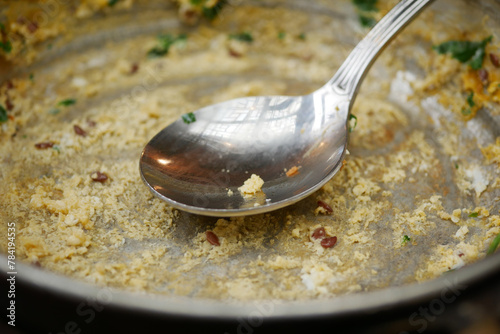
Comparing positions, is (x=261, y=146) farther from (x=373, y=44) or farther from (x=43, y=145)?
(x=43, y=145)

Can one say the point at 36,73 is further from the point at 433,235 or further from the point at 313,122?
the point at 433,235

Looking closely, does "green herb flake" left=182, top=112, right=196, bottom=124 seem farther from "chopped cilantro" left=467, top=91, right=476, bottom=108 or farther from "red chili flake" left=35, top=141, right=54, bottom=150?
"chopped cilantro" left=467, top=91, right=476, bottom=108

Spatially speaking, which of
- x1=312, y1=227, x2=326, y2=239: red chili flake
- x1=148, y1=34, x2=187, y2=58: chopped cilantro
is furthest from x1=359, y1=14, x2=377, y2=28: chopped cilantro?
x1=312, y1=227, x2=326, y2=239: red chili flake

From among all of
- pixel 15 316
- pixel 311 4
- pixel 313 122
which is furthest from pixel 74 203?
pixel 311 4

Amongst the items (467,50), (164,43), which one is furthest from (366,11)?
(164,43)

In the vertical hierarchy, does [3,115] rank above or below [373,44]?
below

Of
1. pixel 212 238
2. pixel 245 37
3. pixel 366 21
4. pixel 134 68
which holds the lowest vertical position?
pixel 212 238

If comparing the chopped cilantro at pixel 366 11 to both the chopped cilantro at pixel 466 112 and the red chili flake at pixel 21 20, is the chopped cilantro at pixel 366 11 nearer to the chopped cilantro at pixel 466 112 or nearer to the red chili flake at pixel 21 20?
the chopped cilantro at pixel 466 112
